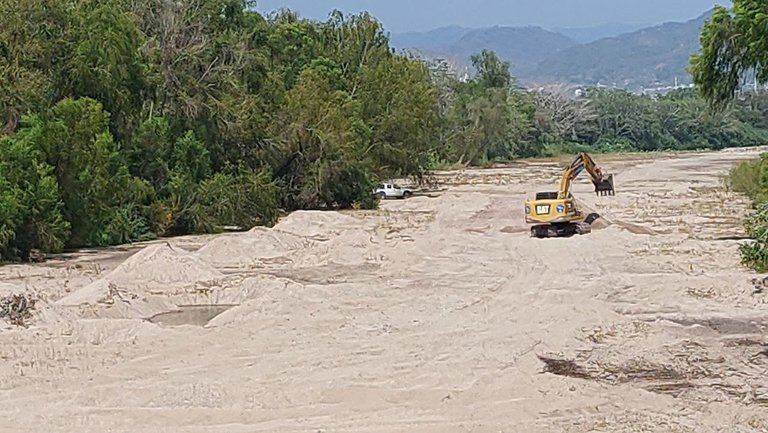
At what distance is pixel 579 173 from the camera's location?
39969mm

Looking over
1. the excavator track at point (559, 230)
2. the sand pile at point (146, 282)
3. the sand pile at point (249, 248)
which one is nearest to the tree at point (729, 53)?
the excavator track at point (559, 230)

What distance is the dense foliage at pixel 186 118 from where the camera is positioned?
2816 cm

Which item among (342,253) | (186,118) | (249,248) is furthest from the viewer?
(186,118)

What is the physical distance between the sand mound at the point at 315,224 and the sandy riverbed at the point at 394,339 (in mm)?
3404

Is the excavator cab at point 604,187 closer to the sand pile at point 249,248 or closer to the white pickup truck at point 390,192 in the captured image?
the white pickup truck at point 390,192

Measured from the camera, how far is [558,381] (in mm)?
12805

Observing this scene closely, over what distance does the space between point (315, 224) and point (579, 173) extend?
417 inches

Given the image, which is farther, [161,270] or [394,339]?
[161,270]

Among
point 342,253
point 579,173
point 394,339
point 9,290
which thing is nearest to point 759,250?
point 342,253

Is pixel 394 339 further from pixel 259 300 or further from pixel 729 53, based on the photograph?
pixel 729 53

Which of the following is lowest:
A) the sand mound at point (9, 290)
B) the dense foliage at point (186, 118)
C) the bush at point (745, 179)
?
the bush at point (745, 179)

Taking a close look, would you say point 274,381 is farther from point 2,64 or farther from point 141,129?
point 141,129

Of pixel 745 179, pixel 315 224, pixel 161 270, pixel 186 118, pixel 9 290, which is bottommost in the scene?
pixel 745 179

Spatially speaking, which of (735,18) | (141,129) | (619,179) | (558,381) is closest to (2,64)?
(141,129)
